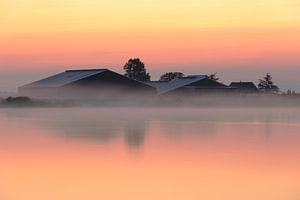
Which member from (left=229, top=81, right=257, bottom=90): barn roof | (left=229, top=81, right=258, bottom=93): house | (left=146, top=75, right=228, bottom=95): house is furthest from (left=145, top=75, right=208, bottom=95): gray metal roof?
(left=229, top=81, right=257, bottom=90): barn roof

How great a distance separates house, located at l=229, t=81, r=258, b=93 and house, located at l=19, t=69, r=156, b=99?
8817mm

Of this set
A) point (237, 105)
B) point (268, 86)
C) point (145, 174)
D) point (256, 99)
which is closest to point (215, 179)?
point (145, 174)

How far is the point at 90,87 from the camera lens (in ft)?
116

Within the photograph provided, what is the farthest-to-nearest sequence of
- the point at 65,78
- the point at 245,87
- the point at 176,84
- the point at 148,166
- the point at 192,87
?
the point at 245,87 → the point at 176,84 → the point at 192,87 → the point at 65,78 → the point at 148,166

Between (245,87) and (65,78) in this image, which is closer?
(65,78)

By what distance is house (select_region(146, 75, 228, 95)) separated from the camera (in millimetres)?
39594

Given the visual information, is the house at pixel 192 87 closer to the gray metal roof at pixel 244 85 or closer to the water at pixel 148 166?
the gray metal roof at pixel 244 85

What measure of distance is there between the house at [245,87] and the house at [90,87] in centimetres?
→ 882

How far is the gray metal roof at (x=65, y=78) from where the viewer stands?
34.9 metres

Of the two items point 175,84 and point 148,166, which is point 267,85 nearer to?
point 175,84

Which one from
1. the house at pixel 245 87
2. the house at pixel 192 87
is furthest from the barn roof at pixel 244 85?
the house at pixel 192 87

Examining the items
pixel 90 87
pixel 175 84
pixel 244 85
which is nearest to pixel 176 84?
pixel 175 84

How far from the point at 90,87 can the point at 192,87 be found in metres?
7.59

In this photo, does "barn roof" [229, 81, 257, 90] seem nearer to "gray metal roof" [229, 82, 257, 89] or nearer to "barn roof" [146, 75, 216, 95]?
"gray metal roof" [229, 82, 257, 89]
